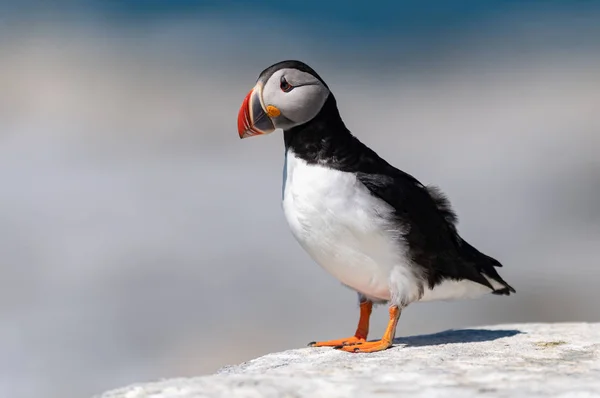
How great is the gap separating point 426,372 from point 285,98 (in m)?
1.98

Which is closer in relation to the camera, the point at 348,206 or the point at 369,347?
the point at 348,206

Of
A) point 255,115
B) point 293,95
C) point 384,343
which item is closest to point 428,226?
point 384,343

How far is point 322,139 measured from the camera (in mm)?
5863

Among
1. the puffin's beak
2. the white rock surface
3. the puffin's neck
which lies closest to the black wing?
the puffin's neck

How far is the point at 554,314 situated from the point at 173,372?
18.4 feet

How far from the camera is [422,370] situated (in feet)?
15.3

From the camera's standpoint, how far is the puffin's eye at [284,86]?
19.2ft

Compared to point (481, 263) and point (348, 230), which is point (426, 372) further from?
point (481, 263)

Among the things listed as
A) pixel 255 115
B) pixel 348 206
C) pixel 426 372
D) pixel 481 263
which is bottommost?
pixel 426 372

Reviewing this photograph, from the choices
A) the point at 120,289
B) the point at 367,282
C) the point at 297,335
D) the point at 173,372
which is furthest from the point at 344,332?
the point at 367,282

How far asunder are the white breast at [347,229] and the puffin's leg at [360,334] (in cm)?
41

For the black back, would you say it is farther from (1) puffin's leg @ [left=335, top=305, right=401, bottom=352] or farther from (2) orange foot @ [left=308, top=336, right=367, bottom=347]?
(2) orange foot @ [left=308, top=336, right=367, bottom=347]

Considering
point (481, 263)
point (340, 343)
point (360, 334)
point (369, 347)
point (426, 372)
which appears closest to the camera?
point (426, 372)

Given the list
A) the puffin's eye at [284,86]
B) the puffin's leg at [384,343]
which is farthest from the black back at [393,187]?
the puffin's leg at [384,343]
